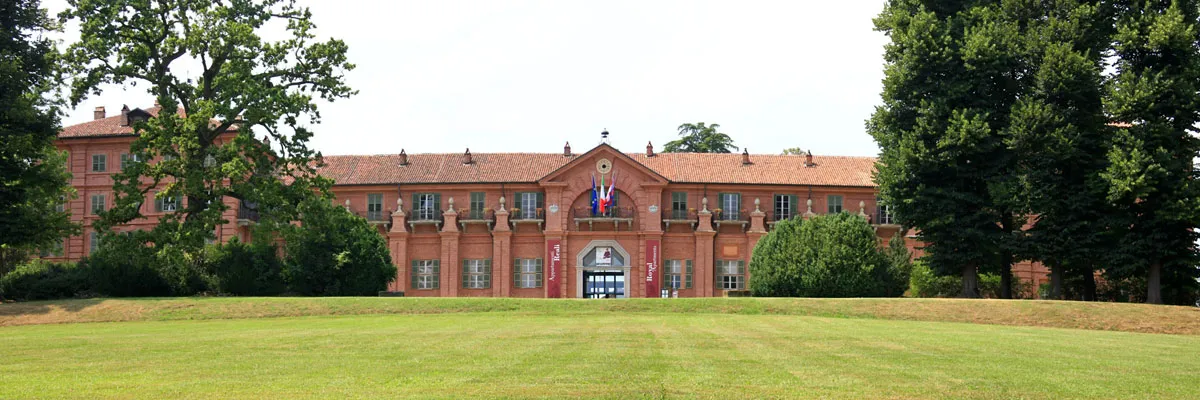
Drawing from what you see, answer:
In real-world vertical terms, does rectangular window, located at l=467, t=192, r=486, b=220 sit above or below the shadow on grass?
above

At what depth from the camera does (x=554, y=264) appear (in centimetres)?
6500

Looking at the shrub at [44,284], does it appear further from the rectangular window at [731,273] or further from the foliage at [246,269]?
the rectangular window at [731,273]

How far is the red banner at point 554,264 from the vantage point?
6469cm

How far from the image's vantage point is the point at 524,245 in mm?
65875

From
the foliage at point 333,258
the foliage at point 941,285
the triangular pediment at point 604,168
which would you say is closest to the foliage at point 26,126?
the foliage at point 333,258

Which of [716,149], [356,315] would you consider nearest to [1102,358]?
[356,315]

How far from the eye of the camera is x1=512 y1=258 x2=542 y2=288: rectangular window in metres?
65.3

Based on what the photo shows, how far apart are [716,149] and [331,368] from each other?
73385 millimetres

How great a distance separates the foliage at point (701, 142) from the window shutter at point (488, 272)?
90.7 ft

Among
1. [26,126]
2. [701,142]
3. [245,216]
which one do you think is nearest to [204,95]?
[26,126]

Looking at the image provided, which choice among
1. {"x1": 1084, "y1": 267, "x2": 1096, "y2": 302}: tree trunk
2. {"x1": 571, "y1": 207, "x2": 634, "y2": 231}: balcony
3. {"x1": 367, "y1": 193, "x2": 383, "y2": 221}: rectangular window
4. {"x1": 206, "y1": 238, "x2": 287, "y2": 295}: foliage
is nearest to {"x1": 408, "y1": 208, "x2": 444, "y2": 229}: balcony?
{"x1": 367, "y1": 193, "x2": 383, "y2": 221}: rectangular window

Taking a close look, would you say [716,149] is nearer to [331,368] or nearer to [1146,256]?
[1146,256]

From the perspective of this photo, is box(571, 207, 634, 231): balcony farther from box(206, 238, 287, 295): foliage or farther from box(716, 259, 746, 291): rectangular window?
box(206, 238, 287, 295): foliage

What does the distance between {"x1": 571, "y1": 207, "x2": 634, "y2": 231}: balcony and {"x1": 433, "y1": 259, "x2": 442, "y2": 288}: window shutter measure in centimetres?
819
